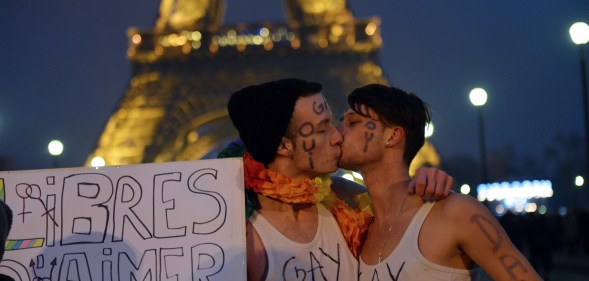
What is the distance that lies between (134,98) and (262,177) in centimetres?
3715

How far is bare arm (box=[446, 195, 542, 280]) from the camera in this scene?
4094 mm

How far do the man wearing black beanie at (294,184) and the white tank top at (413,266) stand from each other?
200 millimetres

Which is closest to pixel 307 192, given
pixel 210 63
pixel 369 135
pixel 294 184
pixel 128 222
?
pixel 294 184

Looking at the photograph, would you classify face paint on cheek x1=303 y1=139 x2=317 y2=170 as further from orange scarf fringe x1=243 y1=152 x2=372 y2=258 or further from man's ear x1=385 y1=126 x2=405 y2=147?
man's ear x1=385 y1=126 x2=405 y2=147

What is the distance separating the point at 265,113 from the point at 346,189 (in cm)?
70

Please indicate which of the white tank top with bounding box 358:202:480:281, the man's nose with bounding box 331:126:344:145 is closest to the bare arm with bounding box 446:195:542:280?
the white tank top with bounding box 358:202:480:281

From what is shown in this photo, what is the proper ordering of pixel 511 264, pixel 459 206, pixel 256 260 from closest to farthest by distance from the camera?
pixel 511 264, pixel 459 206, pixel 256 260

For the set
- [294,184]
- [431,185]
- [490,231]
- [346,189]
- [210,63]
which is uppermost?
[210,63]

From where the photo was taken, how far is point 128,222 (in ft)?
13.5

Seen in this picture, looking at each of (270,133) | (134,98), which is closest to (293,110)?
(270,133)

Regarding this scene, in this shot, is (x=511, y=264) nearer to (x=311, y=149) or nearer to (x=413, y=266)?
(x=413, y=266)

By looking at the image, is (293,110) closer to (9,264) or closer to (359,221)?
(359,221)

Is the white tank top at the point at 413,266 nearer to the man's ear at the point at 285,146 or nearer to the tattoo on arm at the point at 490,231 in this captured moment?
the tattoo on arm at the point at 490,231

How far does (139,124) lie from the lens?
4244cm
